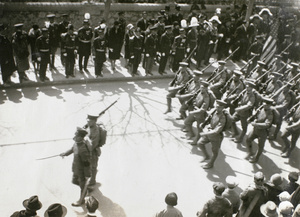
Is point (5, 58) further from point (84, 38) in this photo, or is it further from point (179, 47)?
point (179, 47)

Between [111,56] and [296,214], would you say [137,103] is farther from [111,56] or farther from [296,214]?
[296,214]

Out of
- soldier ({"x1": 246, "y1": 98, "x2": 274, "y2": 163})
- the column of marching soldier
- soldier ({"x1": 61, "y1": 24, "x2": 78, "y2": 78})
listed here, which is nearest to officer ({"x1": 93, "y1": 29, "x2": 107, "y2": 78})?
the column of marching soldier

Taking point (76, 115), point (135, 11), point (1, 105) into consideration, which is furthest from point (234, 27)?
point (1, 105)

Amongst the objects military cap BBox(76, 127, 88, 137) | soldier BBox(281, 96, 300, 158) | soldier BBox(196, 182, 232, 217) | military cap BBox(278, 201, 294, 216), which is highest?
military cap BBox(76, 127, 88, 137)

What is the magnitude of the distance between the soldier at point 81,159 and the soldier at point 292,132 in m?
5.15

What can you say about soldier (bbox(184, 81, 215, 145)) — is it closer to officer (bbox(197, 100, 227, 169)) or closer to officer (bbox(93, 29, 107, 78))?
officer (bbox(197, 100, 227, 169))

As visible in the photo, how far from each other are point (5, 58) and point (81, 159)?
19.2ft

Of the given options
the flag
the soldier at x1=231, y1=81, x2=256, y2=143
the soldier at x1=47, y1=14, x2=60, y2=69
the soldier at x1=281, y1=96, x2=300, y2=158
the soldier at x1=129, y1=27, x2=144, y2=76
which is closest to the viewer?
the soldier at x1=281, y1=96, x2=300, y2=158

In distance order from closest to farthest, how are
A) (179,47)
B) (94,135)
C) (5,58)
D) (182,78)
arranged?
(94,135)
(182,78)
(5,58)
(179,47)

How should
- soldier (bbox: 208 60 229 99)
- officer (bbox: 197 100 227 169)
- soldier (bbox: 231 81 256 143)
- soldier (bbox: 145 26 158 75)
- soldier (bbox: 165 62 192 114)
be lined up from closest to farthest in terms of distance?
1. officer (bbox: 197 100 227 169)
2. soldier (bbox: 231 81 256 143)
3. soldier (bbox: 165 62 192 114)
4. soldier (bbox: 208 60 229 99)
5. soldier (bbox: 145 26 158 75)

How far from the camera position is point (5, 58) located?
11117 mm

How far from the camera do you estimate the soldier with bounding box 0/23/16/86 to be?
1100cm

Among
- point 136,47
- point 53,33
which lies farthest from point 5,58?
point 136,47

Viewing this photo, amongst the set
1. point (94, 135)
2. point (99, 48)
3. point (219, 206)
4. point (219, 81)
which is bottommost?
point (219, 206)
